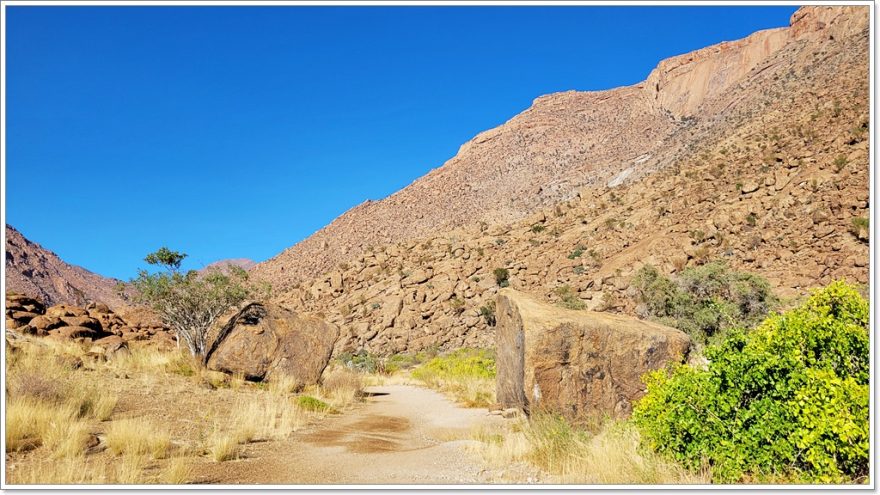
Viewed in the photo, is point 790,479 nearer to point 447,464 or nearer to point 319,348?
point 447,464

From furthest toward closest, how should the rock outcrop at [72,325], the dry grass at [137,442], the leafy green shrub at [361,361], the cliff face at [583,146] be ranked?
the cliff face at [583,146], the leafy green shrub at [361,361], the rock outcrop at [72,325], the dry grass at [137,442]

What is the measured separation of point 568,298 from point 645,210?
37.8ft

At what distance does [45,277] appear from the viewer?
183 feet

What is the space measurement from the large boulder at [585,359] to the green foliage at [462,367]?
35.7ft

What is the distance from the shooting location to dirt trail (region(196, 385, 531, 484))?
20.4 ft

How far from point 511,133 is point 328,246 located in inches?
1420

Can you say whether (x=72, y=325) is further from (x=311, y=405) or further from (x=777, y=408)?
(x=777, y=408)

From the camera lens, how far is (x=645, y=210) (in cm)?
3506

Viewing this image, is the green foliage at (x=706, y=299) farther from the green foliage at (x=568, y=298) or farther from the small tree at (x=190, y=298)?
the small tree at (x=190, y=298)

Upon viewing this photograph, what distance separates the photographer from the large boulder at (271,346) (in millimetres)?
14531

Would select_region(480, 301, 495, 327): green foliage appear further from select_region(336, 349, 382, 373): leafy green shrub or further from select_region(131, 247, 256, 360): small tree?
select_region(131, 247, 256, 360): small tree

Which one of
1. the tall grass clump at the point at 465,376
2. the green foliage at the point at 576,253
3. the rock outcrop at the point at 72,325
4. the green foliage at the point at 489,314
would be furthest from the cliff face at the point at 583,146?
the rock outcrop at the point at 72,325

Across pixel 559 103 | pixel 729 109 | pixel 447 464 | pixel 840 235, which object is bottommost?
pixel 447 464

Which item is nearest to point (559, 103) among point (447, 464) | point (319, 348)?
point (319, 348)
